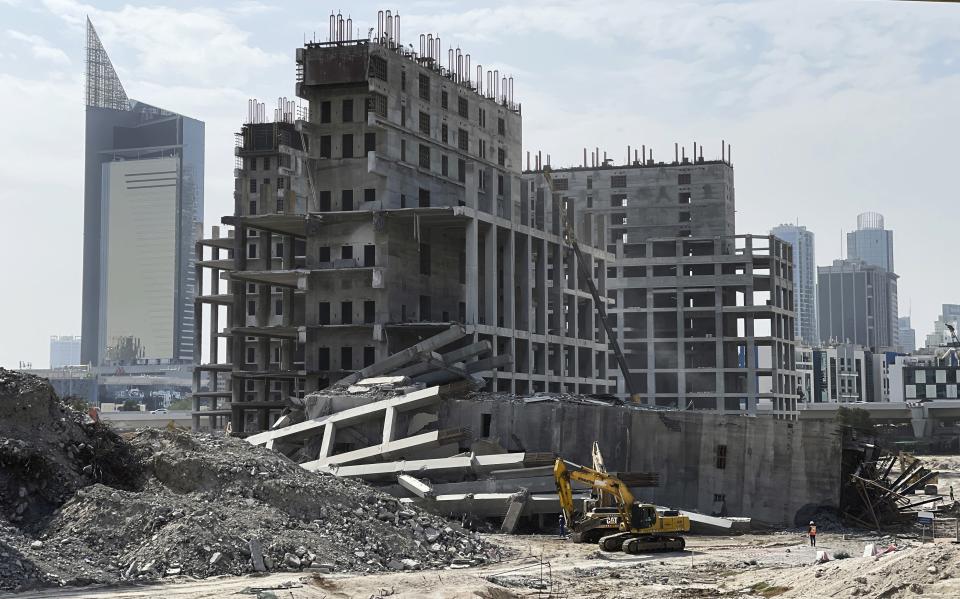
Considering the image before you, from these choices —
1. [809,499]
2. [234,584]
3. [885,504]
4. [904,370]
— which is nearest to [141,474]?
[234,584]

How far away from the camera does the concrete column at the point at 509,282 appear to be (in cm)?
7375

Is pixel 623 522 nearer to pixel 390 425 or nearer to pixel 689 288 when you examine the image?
pixel 390 425

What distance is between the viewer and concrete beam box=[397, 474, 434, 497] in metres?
42.5

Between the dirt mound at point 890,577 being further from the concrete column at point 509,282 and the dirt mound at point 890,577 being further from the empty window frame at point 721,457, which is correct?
the concrete column at point 509,282

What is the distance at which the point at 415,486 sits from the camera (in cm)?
4306

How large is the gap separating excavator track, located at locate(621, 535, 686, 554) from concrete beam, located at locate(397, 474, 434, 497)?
322 inches

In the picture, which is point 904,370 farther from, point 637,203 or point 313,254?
point 313,254

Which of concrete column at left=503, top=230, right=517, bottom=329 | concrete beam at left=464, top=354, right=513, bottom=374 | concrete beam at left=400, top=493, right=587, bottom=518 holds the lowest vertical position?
concrete beam at left=400, top=493, right=587, bottom=518

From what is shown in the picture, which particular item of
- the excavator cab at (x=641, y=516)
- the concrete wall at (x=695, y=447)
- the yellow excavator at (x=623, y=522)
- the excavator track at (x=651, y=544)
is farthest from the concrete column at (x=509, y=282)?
the excavator cab at (x=641, y=516)

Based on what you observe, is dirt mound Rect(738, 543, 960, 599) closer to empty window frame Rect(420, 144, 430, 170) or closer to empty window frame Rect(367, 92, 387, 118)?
empty window frame Rect(367, 92, 387, 118)

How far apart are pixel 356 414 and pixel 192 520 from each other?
20.0 meters

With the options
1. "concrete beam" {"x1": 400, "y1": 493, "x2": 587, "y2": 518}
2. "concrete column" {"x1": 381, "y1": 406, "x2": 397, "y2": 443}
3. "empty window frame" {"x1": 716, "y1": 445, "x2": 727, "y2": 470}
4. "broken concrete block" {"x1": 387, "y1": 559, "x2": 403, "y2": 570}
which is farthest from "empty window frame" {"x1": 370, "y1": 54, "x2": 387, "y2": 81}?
"broken concrete block" {"x1": 387, "y1": 559, "x2": 403, "y2": 570}

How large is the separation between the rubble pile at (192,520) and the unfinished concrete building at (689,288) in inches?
3155

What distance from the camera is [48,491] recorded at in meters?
32.4
